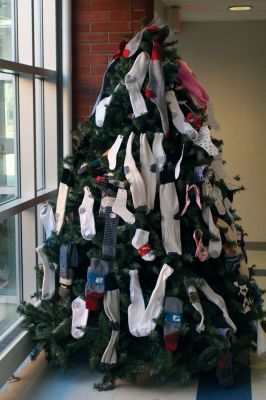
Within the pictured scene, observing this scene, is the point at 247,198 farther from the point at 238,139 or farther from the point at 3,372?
the point at 3,372

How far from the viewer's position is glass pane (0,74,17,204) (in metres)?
3.37

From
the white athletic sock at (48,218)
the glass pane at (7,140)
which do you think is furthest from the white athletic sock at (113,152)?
the glass pane at (7,140)

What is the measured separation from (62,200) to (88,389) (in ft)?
3.25

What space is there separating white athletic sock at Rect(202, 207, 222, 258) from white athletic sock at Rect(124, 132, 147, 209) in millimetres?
333

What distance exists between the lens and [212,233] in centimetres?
318

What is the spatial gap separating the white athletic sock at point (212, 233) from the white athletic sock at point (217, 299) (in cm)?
16

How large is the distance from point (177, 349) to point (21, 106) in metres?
1.58

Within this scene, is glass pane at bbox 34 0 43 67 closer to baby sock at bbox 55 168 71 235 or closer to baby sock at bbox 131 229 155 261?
baby sock at bbox 55 168 71 235

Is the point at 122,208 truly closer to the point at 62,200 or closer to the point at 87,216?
the point at 87,216

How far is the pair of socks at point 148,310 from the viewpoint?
313cm

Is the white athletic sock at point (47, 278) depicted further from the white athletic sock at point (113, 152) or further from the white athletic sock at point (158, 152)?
the white athletic sock at point (158, 152)

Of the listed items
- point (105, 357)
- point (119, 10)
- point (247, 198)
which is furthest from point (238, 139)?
point (105, 357)

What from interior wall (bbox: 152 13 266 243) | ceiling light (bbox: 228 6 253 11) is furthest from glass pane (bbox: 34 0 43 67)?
interior wall (bbox: 152 13 266 243)

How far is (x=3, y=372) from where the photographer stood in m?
3.10
